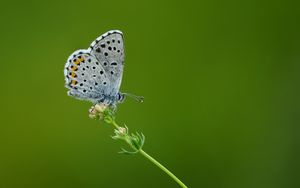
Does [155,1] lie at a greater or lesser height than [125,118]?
greater

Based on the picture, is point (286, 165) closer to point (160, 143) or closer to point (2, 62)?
point (160, 143)

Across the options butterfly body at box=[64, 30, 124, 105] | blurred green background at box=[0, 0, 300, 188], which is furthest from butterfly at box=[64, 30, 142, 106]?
blurred green background at box=[0, 0, 300, 188]

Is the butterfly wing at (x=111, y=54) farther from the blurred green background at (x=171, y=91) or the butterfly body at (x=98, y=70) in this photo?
the blurred green background at (x=171, y=91)

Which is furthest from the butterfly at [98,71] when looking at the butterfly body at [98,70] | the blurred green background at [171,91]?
the blurred green background at [171,91]

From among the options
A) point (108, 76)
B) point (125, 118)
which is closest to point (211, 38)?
point (125, 118)

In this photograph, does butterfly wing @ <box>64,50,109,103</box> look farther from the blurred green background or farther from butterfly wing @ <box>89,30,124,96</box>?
the blurred green background

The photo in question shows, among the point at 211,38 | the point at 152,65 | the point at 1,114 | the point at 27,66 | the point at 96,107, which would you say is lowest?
the point at 96,107
